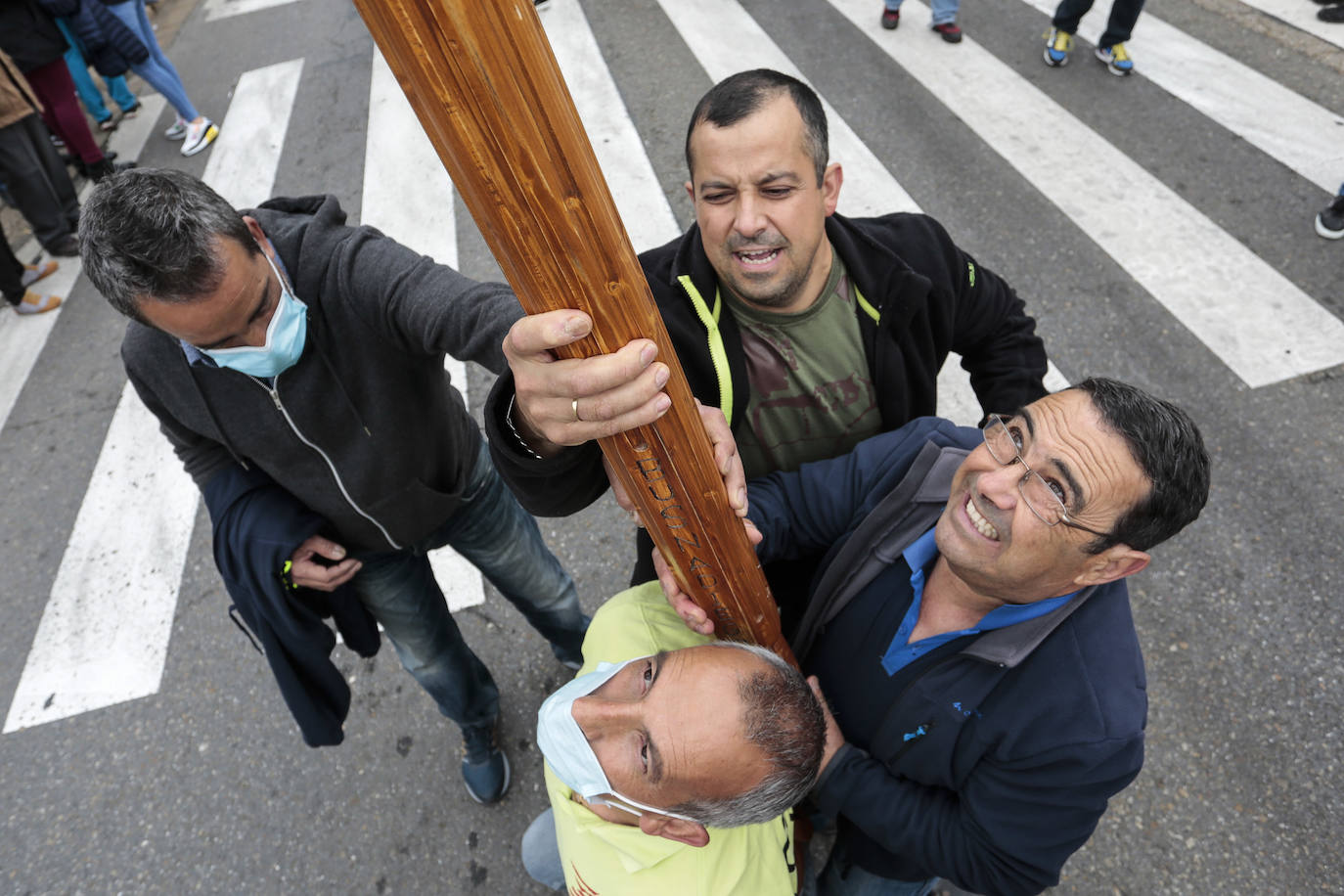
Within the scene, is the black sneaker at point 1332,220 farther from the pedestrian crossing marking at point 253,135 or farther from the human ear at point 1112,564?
the pedestrian crossing marking at point 253,135

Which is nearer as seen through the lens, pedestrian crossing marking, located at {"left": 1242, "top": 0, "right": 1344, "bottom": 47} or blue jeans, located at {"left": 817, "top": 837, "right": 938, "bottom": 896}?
blue jeans, located at {"left": 817, "top": 837, "right": 938, "bottom": 896}

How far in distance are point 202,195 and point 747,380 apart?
134 cm

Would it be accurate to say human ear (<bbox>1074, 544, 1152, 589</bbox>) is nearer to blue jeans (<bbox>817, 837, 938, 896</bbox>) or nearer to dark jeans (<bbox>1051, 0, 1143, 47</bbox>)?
blue jeans (<bbox>817, 837, 938, 896</bbox>)

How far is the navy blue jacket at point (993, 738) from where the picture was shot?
1.49 meters

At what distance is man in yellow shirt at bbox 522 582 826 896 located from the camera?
59.7 inches

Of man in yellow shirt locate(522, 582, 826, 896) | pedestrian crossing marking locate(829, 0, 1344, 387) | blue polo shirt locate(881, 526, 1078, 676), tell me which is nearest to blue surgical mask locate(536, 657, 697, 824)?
man in yellow shirt locate(522, 582, 826, 896)

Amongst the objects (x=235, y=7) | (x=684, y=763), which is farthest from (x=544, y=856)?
(x=235, y=7)

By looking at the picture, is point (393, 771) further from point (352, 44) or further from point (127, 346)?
point (352, 44)

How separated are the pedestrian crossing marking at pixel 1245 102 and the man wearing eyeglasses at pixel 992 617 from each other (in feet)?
15.1

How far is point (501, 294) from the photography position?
5.59 feet

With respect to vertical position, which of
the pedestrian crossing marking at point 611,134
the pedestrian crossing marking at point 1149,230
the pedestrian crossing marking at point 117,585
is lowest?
the pedestrian crossing marking at point 1149,230

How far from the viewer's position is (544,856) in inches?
90.3

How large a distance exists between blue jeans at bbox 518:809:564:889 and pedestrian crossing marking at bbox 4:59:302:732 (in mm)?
2189

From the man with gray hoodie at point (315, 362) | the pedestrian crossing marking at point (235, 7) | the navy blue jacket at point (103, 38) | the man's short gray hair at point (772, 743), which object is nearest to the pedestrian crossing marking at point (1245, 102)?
the man's short gray hair at point (772, 743)
